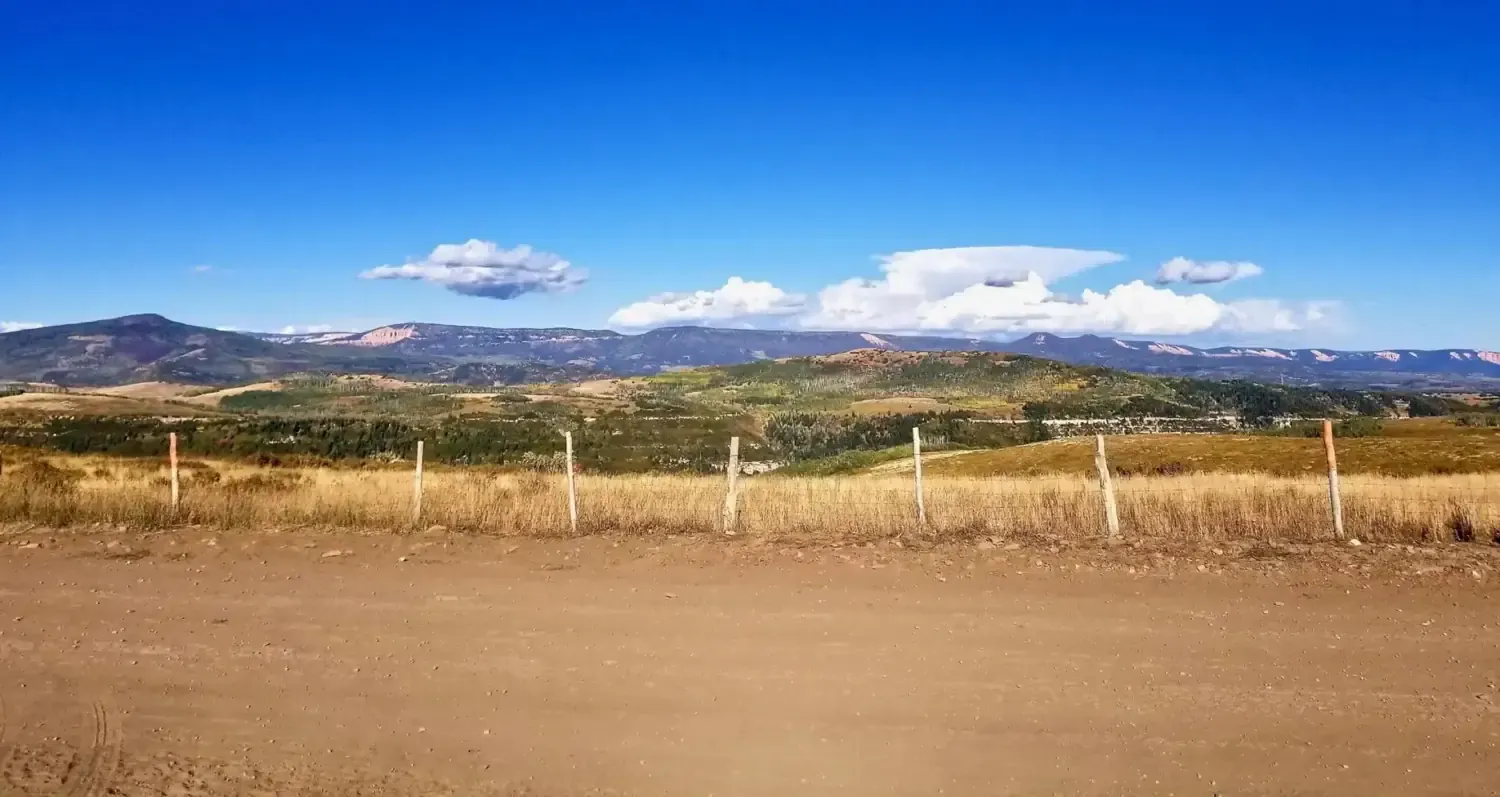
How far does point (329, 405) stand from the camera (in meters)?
96.9

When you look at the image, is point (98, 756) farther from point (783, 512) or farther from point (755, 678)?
point (783, 512)

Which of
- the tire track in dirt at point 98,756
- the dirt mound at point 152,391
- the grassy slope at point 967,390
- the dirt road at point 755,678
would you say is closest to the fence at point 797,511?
the dirt road at point 755,678

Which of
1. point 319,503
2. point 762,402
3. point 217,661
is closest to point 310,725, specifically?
point 217,661

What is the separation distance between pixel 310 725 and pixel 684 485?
11471mm

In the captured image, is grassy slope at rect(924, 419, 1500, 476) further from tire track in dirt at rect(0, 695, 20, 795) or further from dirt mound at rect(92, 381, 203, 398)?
dirt mound at rect(92, 381, 203, 398)

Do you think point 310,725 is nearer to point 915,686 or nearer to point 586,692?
point 586,692

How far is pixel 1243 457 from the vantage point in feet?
129

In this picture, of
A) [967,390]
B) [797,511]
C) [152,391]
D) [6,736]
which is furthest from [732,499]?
[152,391]

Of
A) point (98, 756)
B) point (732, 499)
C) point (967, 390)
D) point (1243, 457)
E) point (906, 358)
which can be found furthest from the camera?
point (906, 358)

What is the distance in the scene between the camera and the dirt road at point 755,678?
6.70 metres

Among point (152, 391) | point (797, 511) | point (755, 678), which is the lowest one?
point (755, 678)

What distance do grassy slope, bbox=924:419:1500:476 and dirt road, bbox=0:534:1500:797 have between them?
2253cm

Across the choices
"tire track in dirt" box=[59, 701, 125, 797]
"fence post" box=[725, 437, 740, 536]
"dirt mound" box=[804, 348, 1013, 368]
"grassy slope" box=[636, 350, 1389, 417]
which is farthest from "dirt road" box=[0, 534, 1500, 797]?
"dirt mound" box=[804, 348, 1013, 368]

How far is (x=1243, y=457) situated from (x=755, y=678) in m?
36.7
